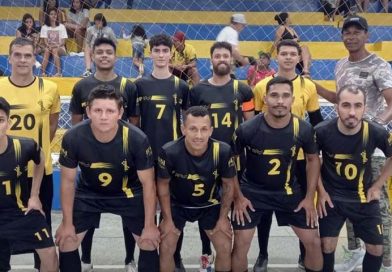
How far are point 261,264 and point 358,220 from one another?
96 cm

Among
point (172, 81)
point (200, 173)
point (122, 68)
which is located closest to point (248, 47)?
point (122, 68)

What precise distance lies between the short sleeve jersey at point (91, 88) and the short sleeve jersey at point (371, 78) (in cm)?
170

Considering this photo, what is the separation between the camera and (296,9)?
13023 millimetres

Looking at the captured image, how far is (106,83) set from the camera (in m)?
4.57

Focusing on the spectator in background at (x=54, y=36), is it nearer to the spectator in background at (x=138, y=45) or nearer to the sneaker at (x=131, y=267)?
the spectator in background at (x=138, y=45)

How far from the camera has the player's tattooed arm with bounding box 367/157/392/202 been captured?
4225mm

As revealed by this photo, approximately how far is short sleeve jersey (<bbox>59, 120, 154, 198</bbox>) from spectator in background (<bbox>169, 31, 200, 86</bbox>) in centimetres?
271

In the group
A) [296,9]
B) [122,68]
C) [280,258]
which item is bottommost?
[280,258]

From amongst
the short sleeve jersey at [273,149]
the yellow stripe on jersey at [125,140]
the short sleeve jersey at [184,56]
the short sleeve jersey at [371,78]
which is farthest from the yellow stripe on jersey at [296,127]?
the short sleeve jersey at [184,56]

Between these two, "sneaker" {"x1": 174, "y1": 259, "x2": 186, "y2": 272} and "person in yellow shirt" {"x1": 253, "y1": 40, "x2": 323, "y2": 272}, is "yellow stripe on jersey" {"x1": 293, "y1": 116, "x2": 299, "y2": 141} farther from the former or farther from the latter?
"sneaker" {"x1": 174, "y1": 259, "x2": 186, "y2": 272}

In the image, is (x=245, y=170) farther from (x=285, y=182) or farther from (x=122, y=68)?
(x=122, y=68)

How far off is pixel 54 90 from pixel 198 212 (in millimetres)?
1426

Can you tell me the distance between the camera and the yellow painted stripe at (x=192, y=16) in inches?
471

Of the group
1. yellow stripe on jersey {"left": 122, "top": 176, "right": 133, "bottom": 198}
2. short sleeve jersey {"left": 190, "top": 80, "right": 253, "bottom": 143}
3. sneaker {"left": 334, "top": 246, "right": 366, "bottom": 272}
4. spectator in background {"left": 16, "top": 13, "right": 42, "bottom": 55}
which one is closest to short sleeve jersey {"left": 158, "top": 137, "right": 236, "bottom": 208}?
yellow stripe on jersey {"left": 122, "top": 176, "right": 133, "bottom": 198}
